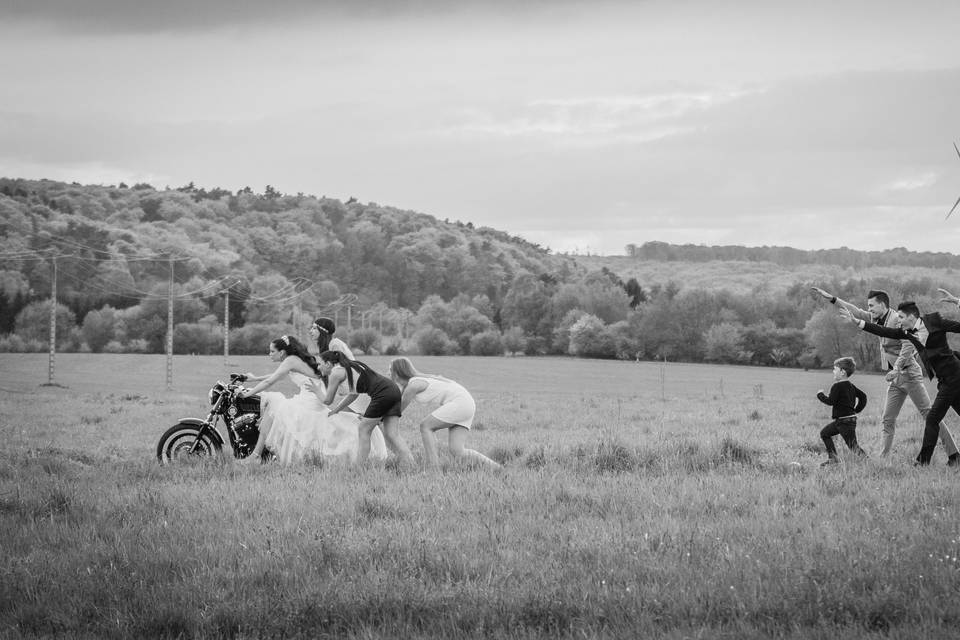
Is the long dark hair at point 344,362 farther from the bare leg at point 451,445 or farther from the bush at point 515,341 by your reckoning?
the bush at point 515,341

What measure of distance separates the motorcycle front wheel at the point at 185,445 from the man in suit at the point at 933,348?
874 centimetres

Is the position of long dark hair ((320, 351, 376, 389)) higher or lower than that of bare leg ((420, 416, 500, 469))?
higher

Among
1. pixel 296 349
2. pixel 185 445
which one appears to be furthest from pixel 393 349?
pixel 185 445

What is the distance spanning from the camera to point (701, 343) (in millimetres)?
80125

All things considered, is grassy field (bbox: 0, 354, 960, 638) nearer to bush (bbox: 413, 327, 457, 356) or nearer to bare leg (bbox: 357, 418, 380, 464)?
bare leg (bbox: 357, 418, 380, 464)

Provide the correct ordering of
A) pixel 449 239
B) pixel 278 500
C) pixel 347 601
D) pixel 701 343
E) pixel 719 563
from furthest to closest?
1. pixel 449 239
2. pixel 701 343
3. pixel 278 500
4. pixel 719 563
5. pixel 347 601

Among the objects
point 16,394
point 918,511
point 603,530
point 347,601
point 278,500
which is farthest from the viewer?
point 16,394

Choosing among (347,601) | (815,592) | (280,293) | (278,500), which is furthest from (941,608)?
(280,293)

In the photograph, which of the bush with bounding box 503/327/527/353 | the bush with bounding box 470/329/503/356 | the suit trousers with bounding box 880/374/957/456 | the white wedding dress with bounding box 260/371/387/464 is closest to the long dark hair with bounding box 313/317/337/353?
the white wedding dress with bounding box 260/371/387/464

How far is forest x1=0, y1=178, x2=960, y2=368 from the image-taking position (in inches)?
2793

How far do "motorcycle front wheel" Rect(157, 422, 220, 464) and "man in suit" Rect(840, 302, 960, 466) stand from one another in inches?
344

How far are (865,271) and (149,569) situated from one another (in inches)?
4670

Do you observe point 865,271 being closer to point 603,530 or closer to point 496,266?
point 496,266

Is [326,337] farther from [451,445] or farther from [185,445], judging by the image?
[185,445]
